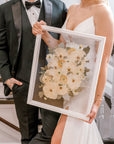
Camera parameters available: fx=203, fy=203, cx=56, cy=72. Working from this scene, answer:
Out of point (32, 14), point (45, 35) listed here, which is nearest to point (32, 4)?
point (32, 14)

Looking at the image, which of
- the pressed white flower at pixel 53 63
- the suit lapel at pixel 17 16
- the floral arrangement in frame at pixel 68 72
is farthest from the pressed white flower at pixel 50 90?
the suit lapel at pixel 17 16

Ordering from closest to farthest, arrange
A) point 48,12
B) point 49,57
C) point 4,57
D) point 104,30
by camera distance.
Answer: point 104,30
point 49,57
point 48,12
point 4,57

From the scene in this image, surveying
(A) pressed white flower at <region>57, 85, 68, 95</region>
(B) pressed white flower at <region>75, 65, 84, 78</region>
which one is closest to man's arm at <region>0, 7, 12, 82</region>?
(A) pressed white flower at <region>57, 85, 68, 95</region>

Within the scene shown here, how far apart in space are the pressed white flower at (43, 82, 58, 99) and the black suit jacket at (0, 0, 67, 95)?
0.32 metres

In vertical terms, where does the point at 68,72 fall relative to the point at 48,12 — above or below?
below

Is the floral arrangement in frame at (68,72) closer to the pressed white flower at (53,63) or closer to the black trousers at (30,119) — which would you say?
the pressed white flower at (53,63)

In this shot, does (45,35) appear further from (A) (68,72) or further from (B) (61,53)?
(A) (68,72)

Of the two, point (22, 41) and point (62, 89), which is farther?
point (22, 41)

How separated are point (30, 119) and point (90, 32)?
780 mm

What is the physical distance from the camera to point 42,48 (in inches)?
48.1

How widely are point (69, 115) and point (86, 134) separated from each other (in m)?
0.17

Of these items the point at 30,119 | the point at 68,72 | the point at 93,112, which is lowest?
the point at 30,119

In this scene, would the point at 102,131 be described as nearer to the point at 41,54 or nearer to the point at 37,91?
the point at 37,91

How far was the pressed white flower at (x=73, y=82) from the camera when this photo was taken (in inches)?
45.5
